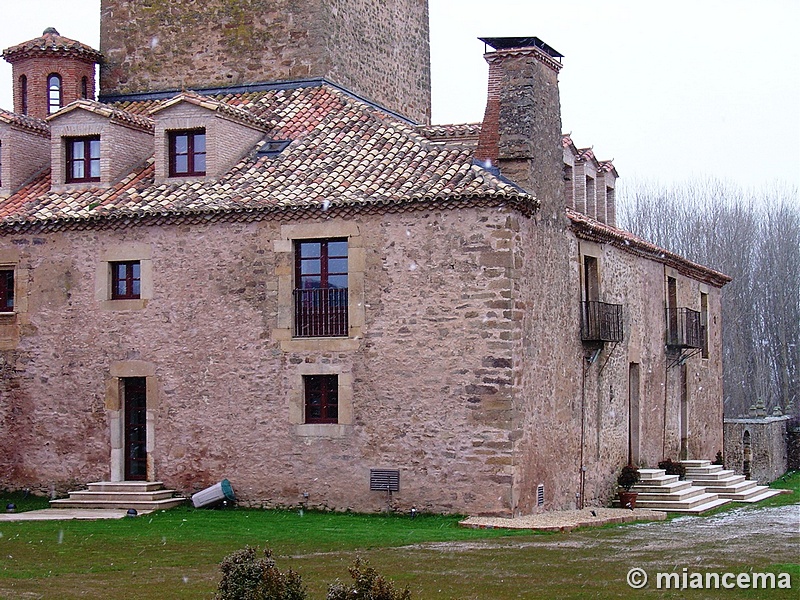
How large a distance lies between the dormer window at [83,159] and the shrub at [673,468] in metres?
14.3

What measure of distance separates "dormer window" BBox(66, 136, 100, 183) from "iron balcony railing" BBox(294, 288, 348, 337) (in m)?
5.08

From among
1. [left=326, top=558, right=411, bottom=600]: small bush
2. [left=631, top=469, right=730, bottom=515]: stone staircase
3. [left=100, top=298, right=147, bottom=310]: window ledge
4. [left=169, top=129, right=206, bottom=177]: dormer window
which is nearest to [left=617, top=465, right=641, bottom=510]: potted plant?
[left=631, top=469, right=730, bottom=515]: stone staircase

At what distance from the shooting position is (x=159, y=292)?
2364 cm

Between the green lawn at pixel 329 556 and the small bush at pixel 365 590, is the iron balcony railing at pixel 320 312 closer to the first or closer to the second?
the green lawn at pixel 329 556

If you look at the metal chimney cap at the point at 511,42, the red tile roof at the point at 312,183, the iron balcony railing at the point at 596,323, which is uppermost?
the metal chimney cap at the point at 511,42

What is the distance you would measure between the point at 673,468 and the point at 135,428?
12.7m

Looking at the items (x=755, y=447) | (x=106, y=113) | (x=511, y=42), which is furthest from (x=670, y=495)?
(x=106, y=113)

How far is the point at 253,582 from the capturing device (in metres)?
11.1

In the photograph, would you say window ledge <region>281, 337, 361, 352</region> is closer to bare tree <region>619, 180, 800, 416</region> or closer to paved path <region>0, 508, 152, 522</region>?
paved path <region>0, 508, 152, 522</region>

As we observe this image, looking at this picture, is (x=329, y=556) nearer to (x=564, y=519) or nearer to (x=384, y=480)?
(x=384, y=480)

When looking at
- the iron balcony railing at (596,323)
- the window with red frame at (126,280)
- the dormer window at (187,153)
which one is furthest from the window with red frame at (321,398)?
the iron balcony railing at (596,323)

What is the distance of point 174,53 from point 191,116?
4610 mm

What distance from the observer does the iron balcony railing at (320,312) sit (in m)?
22.6

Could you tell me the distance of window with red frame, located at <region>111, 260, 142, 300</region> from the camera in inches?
943
